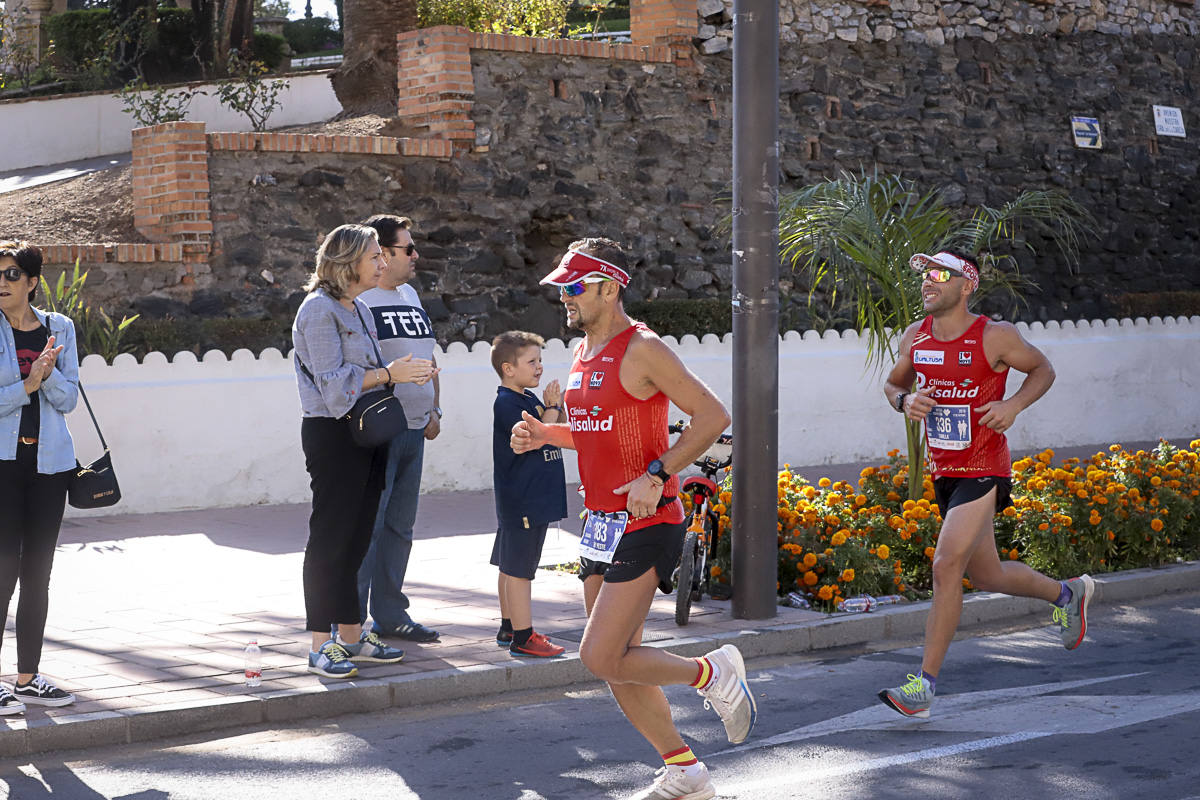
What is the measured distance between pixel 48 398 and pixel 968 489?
394 cm

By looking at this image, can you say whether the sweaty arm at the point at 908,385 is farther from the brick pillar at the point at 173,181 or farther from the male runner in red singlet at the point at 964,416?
the brick pillar at the point at 173,181

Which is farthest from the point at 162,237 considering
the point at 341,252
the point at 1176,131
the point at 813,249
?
the point at 1176,131

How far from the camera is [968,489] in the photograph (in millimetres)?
6562

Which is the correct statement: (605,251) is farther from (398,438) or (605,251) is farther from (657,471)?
(398,438)

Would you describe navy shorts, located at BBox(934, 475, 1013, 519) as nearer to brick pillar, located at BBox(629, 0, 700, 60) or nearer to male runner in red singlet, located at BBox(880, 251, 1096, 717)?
male runner in red singlet, located at BBox(880, 251, 1096, 717)

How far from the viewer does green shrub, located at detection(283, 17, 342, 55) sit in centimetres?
4047

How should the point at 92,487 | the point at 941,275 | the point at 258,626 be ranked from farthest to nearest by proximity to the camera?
the point at 258,626 → the point at 941,275 → the point at 92,487

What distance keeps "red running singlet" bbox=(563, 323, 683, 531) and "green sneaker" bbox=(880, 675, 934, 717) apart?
1.66 m

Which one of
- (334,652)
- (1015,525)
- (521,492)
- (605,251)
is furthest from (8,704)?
(1015,525)

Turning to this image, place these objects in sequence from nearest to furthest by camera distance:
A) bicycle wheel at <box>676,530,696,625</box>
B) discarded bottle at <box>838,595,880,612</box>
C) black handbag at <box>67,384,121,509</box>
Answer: black handbag at <box>67,384,121,509</box> < bicycle wheel at <box>676,530,696,625</box> < discarded bottle at <box>838,595,880,612</box>

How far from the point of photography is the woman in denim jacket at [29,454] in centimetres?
609

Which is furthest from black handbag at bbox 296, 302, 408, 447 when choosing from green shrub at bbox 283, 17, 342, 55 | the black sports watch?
green shrub at bbox 283, 17, 342, 55

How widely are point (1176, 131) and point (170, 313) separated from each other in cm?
1585

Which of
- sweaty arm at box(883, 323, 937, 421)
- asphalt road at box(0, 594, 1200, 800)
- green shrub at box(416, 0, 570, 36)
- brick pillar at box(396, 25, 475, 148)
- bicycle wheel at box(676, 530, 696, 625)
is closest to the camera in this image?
asphalt road at box(0, 594, 1200, 800)
